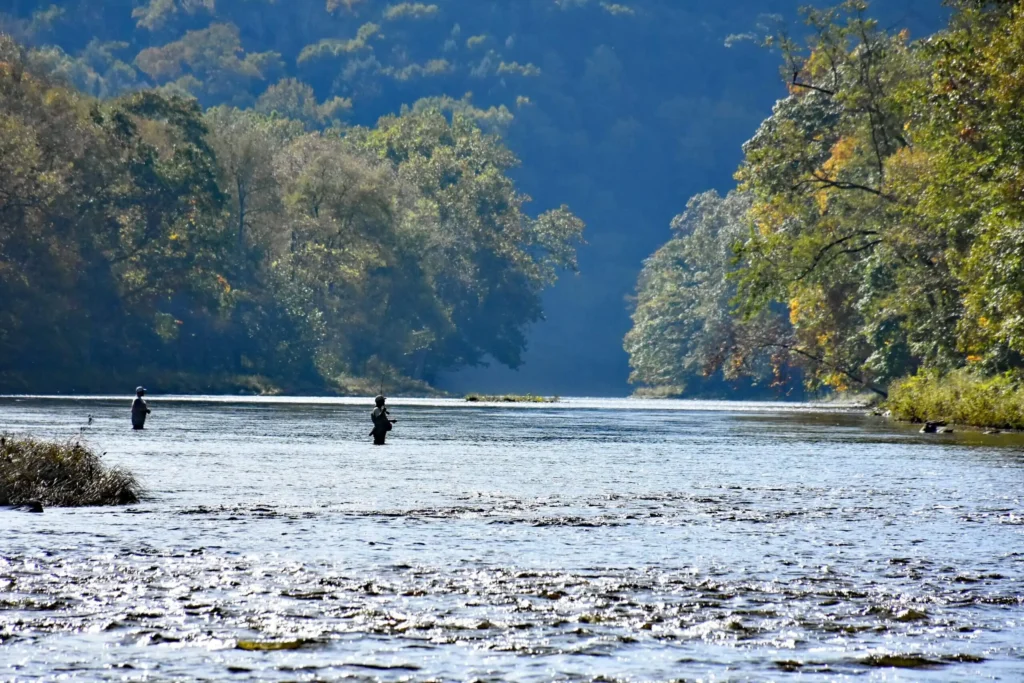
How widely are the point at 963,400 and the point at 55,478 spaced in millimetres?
40883

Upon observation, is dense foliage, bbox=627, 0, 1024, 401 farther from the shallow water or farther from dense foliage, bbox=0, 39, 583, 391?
dense foliage, bbox=0, 39, 583, 391

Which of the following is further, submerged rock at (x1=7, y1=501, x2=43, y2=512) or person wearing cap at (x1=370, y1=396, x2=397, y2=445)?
person wearing cap at (x1=370, y1=396, x2=397, y2=445)

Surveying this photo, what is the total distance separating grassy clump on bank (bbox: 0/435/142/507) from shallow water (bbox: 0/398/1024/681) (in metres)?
0.66

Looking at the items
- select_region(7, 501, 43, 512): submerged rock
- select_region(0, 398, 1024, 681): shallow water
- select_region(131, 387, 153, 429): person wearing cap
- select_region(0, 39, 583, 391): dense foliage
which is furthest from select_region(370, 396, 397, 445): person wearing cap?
select_region(0, 39, 583, 391): dense foliage

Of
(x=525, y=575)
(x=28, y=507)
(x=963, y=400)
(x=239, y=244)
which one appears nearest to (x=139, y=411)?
(x=28, y=507)

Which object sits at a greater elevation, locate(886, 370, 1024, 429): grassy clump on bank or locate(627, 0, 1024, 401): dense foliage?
locate(627, 0, 1024, 401): dense foliage

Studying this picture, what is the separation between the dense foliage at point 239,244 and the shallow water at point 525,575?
240 feet

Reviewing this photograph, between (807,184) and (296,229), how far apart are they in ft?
217

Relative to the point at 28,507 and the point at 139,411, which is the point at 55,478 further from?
the point at 139,411

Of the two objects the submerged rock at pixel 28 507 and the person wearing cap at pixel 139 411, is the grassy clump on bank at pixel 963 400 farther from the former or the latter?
the submerged rock at pixel 28 507

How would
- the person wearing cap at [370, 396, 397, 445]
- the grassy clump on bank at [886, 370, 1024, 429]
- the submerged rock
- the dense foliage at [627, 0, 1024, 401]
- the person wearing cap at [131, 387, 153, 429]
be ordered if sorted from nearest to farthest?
1. the submerged rock
2. the person wearing cap at [370, 396, 397, 445]
3. the person wearing cap at [131, 387, 153, 429]
4. the dense foliage at [627, 0, 1024, 401]
5. the grassy clump on bank at [886, 370, 1024, 429]

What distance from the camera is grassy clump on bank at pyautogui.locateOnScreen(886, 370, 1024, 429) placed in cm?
5447

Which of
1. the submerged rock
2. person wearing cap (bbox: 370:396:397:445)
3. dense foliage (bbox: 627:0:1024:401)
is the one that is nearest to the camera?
the submerged rock

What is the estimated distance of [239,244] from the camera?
12900 cm
